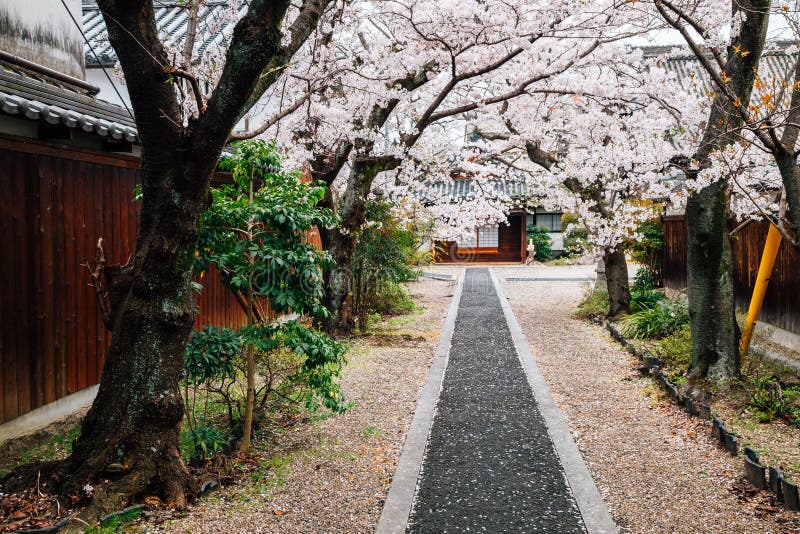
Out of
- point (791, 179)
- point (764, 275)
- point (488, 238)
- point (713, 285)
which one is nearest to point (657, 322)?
point (764, 275)

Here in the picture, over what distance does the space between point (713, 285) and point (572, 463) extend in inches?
126

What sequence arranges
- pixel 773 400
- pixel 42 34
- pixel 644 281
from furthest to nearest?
pixel 644 281 < pixel 42 34 < pixel 773 400

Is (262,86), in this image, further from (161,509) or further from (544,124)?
(544,124)

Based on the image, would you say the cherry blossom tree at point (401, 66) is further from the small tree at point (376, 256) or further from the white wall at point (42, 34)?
the white wall at point (42, 34)

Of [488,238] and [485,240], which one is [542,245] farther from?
[485,240]

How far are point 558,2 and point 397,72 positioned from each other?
8.71ft

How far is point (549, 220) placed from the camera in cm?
3372

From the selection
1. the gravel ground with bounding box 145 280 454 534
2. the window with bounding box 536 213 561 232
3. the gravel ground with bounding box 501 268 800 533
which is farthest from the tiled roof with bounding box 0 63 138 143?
the window with bounding box 536 213 561 232

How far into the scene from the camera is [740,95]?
6.29 metres

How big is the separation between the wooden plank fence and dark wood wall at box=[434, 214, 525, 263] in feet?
84.0

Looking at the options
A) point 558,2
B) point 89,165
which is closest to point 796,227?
point 558,2

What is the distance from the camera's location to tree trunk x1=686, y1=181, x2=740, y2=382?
690cm

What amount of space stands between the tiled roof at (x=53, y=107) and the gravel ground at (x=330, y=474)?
3165 millimetres

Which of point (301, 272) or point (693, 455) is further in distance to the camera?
point (693, 455)
